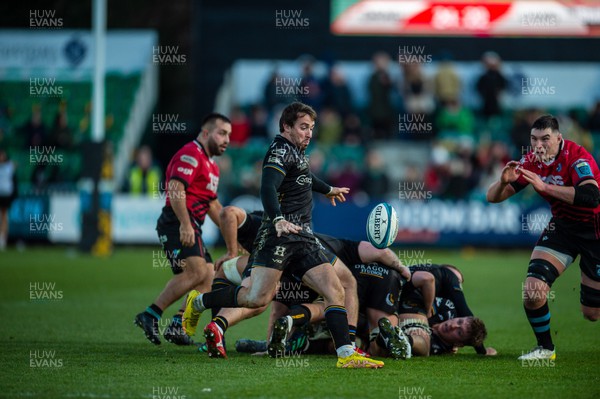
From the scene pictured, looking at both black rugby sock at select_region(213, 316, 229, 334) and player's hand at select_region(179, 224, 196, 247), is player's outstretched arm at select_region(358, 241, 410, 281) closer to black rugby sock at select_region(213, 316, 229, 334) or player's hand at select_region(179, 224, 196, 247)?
black rugby sock at select_region(213, 316, 229, 334)

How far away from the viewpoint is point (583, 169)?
8.98 m

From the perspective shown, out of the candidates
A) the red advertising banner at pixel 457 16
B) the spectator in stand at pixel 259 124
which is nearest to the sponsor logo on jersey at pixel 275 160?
the spectator in stand at pixel 259 124

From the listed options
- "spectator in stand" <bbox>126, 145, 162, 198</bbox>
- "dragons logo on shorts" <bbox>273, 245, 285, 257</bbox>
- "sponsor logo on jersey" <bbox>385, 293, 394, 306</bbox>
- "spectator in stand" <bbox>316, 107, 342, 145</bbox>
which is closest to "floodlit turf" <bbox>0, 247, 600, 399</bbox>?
"sponsor logo on jersey" <bbox>385, 293, 394, 306</bbox>

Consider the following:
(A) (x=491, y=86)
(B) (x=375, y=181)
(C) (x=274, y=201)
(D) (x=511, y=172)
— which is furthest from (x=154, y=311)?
(A) (x=491, y=86)

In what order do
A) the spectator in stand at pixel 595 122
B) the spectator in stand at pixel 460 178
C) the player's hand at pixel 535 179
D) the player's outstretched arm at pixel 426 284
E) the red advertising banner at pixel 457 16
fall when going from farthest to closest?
the red advertising banner at pixel 457 16, the spectator in stand at pixel 595 122, the spectator in stand at pixel 460 178, the player's outstretched arm at pixel 426 284, the player's hand at pixel 535 179

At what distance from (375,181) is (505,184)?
14.2 m

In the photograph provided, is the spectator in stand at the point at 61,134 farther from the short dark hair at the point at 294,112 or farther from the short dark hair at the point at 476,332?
the short dark hair at the point at 476,332

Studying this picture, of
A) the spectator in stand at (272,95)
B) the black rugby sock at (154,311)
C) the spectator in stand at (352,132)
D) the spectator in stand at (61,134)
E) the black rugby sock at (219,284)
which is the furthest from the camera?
the spectator in stand at (61,134)

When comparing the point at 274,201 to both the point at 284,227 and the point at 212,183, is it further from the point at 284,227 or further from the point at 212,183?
the point at 212,183

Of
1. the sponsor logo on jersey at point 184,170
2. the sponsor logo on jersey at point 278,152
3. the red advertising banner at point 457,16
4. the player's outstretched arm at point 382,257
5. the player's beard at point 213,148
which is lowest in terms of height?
the player's outstretched arm at point 382,257

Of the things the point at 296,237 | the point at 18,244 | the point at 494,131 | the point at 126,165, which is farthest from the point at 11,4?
the point at 296,237

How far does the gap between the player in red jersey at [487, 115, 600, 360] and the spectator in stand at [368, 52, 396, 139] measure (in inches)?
629

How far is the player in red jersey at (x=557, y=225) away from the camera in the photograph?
8.94 m

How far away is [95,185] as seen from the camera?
2150 centimetres
